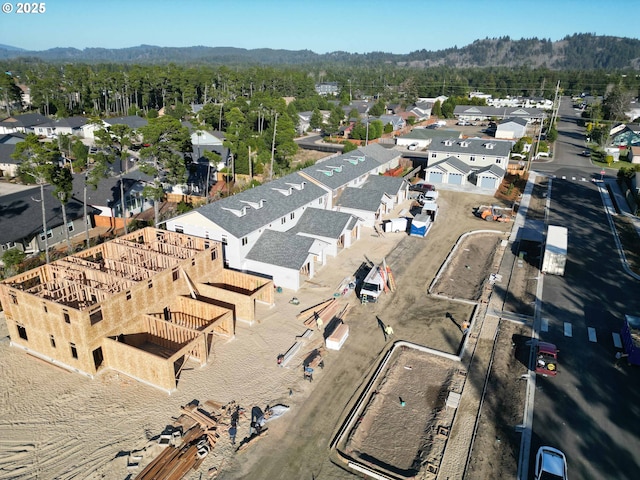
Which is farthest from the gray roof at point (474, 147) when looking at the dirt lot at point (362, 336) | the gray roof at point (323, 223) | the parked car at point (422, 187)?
the gray roof at point (323, 223)

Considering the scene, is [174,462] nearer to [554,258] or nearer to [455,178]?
[554,258]

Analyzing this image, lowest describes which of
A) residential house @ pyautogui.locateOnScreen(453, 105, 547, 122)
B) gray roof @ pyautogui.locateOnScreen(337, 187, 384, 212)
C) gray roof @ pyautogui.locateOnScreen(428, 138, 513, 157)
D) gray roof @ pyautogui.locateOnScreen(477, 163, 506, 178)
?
gray roof @ pyautogui.locateOnScreen(337, 187, 384, 212)

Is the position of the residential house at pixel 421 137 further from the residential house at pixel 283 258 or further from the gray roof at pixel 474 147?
the residential house at pixel 283 258

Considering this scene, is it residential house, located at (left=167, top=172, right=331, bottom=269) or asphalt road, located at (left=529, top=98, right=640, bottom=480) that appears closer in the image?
asphalt road, located at (left=529, top=98, right=640, bottom=480)

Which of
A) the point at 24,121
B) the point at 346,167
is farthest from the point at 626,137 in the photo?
the point at 24,121

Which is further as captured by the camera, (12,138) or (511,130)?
(511,130)

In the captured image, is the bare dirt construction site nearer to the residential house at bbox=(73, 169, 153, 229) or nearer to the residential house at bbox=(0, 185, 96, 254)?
the residential house at bbox=(0, 185, 96, 254)

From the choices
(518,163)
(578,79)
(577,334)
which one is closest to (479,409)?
(577,334)

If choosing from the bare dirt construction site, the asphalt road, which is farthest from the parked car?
the bare dirt construction site
